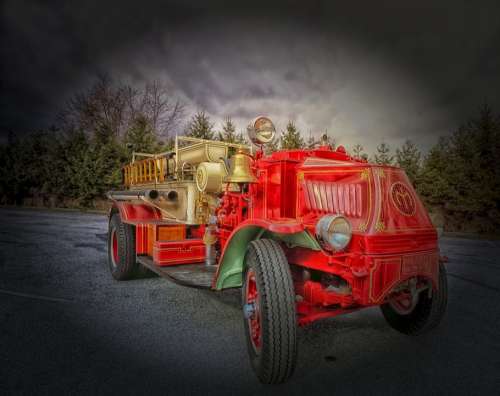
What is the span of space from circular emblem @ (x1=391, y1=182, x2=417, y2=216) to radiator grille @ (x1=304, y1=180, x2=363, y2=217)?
0.26 meters

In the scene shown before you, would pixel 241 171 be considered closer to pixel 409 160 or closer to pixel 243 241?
pixel 243 241

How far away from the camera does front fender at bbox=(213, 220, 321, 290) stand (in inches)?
92.7

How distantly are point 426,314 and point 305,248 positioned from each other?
122 centimetres

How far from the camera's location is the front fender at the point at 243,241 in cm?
235

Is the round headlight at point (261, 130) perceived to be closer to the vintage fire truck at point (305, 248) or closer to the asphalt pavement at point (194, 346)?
the vintage fire truck at point (305, 248)

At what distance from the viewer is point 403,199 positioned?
97.5 inches

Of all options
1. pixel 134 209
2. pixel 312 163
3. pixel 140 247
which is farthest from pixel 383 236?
pixel 134 209

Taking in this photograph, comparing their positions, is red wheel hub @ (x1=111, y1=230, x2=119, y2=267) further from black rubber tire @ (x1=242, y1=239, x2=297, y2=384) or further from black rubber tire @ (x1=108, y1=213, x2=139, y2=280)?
black rubber tire @ (x1=242, y1=239, x2=297, y2=384)

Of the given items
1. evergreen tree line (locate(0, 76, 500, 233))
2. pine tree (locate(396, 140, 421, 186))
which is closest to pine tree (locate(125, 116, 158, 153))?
evergreen tree line (locate(0, 76, 500, 233))

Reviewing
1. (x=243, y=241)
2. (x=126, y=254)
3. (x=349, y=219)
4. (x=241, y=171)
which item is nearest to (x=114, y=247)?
(x=126, y=254)

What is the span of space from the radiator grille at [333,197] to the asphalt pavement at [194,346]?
1154 millimetres

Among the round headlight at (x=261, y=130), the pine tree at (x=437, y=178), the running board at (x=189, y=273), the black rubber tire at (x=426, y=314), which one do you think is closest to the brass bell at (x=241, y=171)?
the round headlight at (x=261, y=130)

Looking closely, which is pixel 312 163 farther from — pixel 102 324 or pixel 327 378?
pixel 102 324

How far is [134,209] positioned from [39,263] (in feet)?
8.01
